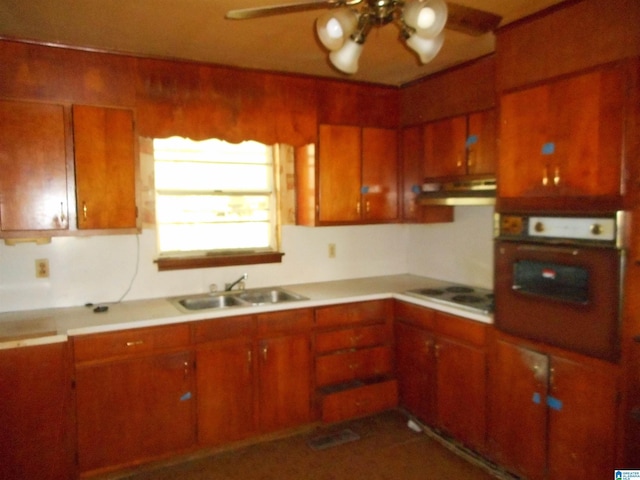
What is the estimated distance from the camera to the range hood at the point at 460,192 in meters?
2.89

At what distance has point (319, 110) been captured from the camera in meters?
3.45

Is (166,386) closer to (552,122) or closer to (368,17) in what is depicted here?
(368,17)

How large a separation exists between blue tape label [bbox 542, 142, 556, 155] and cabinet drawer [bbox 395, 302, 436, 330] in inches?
48.3

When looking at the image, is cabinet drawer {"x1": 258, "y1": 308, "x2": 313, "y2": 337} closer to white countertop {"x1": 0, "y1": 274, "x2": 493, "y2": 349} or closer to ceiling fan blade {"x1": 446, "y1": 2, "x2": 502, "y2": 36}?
white countertop {"x1": 0, "y1": 274, "x2": 493, "y2": 349}

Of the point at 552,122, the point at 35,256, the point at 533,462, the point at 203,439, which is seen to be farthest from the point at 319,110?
the point at 533,462

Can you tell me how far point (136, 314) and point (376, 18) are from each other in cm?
212

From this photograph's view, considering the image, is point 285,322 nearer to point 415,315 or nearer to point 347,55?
point 415,315

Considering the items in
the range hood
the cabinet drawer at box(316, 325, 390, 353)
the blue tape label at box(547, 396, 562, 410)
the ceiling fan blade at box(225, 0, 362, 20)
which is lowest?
the blue tape label at box(547, 396, 562, 410)

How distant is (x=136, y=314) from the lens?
9.20 ft

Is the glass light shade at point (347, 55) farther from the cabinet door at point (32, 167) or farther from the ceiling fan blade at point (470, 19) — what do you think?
the cabinet door at point (32, 167)

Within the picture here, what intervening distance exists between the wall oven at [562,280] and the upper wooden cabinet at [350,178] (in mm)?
1212

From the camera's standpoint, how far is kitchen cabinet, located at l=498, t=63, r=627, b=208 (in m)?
2.09

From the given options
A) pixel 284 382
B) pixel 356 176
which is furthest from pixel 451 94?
pixel 284 382

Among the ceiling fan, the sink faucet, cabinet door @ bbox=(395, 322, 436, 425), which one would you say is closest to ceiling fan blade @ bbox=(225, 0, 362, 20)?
the ceiling fan
